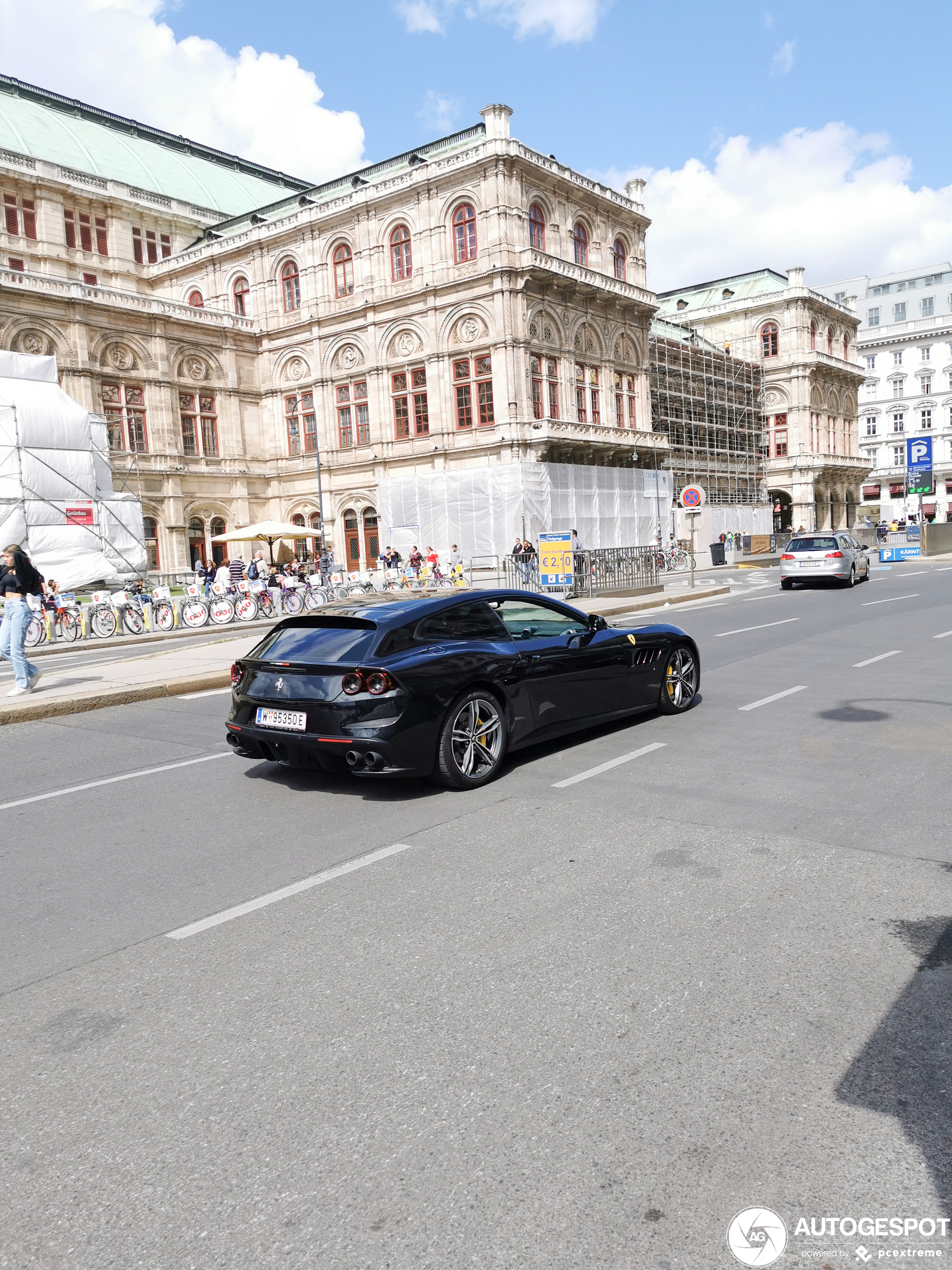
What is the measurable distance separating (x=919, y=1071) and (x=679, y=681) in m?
6.12

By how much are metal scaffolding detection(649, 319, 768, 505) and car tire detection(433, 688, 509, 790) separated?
159ft

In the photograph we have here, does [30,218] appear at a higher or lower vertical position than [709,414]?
higher

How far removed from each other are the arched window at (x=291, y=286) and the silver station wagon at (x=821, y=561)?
31.8 metres

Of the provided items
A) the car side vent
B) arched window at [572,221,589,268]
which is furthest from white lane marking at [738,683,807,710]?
arched window at [572,221,589,268]

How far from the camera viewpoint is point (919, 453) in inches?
1693

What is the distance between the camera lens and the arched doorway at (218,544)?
46469 mm

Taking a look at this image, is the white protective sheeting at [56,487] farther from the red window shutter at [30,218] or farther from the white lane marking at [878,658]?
the white lane marking at [878,658]

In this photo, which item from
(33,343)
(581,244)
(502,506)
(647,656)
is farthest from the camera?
(581,244)

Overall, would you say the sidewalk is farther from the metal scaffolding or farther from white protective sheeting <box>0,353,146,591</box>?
the metal scaffolding

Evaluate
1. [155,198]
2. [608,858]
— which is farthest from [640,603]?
[155,198]

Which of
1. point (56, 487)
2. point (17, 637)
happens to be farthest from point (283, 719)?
point (56, 487)

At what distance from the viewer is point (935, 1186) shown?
7.97 ft

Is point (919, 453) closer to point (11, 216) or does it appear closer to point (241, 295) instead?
point (241, 295)

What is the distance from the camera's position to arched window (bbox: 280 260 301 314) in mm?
48438
